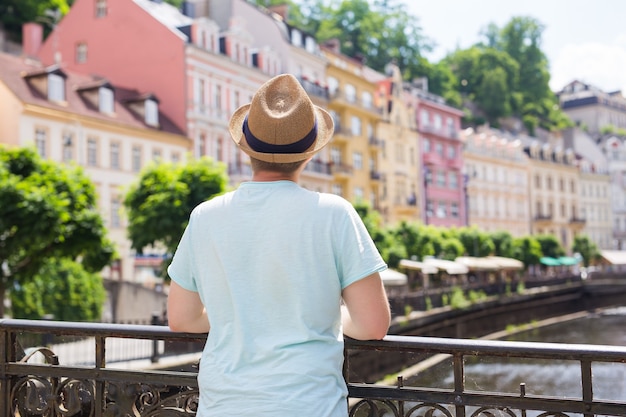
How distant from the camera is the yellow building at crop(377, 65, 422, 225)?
183ft

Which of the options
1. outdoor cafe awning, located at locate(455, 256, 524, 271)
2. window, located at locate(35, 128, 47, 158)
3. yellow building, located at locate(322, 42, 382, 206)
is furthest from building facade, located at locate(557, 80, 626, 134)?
window, located at locate(35, 128, 47, 158)

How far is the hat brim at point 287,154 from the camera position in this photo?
2.63 meters

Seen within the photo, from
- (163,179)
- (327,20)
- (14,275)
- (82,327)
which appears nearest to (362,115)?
(327,20)

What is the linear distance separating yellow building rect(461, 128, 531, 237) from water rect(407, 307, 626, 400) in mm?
15518

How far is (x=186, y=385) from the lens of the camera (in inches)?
133

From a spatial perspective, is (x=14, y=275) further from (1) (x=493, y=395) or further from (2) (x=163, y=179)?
(1) (x=493, y=395)

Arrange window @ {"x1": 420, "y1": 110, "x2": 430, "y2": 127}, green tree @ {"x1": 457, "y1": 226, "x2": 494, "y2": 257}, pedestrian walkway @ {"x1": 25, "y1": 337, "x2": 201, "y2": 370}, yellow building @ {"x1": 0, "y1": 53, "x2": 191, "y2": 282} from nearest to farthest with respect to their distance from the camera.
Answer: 1. pedestrian walkway @ {"x1": 25, "y1": 337, "x2": 201, "y2": 370}
2. yellow building @ {"x1": 0, "y1": 53, "x2": 191, "y2": 282}
3. green tree @ {"x1": 457, "y1": 226, "x2": 494, "y2": 257}
4. window @ {"x1": 420, "y1": 110, "x2": 430, "y2": 127}

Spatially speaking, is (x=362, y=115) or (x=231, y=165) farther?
(x=362, y=115)

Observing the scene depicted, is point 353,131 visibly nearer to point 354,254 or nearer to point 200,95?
point 200,95

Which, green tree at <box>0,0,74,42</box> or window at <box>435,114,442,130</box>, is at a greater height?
green tree at <box>0,0,74,42</box>

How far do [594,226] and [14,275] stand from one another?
250 feet

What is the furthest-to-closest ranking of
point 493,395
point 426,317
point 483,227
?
point 483,227, point 426,317, point 493,395

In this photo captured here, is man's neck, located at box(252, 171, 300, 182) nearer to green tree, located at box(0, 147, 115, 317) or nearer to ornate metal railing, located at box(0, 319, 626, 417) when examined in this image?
ornate metal railing, located at box(0, 319, 626, 417)

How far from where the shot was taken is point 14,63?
32.0m
